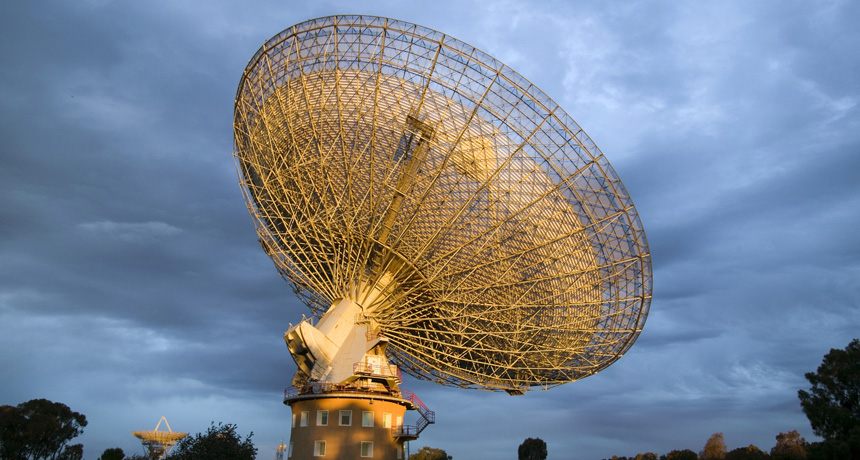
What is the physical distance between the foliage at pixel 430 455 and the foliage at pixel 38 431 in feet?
122

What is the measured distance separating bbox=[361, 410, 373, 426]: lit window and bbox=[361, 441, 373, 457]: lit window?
1.01 metres

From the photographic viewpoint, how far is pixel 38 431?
59.8 m

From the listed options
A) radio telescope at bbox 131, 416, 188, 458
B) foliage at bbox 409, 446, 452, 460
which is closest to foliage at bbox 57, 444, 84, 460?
radio telescope at bbox 131, 416, 188, 458

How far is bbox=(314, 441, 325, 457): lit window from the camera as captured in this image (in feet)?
107

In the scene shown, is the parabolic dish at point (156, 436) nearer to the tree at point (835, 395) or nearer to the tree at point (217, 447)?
the tree at point (217, 447)

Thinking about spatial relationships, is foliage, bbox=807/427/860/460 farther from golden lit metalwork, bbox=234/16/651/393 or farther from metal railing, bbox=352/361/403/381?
metal railing, bbox=352/361/403/381

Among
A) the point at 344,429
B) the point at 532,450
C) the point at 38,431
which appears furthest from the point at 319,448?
the point at 532,450

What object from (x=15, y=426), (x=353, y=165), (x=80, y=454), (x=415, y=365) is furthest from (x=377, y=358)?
(x=80, y=454)

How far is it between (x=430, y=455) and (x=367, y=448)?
42639 millimetres

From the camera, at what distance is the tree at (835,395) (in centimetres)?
3825

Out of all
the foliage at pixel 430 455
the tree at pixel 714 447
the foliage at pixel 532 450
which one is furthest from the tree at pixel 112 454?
the tree at pixel 714 447

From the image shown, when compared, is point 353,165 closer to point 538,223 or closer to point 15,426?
point 538,223

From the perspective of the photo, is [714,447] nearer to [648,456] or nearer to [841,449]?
[648,456]

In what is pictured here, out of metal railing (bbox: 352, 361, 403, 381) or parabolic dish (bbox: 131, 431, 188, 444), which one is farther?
parabolic dish (bbox: 131, 431, 188, 444)
